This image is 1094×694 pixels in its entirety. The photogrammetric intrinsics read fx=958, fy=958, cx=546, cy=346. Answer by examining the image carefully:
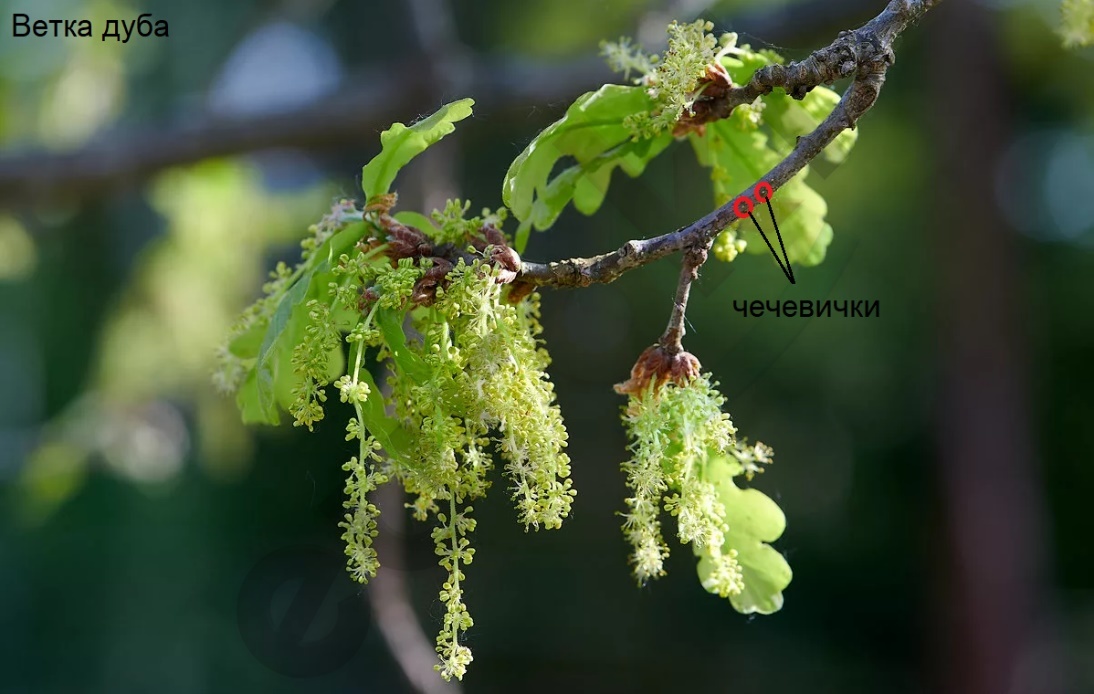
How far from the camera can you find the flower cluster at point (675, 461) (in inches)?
28.6

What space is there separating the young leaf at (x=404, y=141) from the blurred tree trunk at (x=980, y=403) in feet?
15.0

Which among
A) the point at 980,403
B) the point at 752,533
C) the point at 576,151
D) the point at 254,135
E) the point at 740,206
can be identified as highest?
the point at 254,135

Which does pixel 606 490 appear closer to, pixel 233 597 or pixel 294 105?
pixel 233 597

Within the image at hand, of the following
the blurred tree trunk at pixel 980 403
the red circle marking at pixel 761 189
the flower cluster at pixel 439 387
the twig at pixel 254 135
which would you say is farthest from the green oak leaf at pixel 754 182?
the blurred tree trunk at pixel 980 403

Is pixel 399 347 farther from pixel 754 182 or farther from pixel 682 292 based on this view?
pixel 754 182

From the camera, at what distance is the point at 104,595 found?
27.4 ft

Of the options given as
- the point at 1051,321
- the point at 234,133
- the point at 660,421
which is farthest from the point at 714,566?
the point at 1051,321

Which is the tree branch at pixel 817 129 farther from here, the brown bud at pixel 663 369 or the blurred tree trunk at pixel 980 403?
the blurred tree trunk at pixel 980 403

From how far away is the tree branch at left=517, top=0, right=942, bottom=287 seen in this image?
2.32ft

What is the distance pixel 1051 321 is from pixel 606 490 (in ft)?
10.6

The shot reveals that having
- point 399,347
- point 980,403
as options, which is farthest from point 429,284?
point 980,403

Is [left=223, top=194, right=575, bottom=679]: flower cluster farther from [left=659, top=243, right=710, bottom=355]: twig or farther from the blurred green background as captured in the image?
the blurred green background

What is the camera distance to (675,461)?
2.40 ft

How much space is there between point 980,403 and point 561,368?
239 cm
